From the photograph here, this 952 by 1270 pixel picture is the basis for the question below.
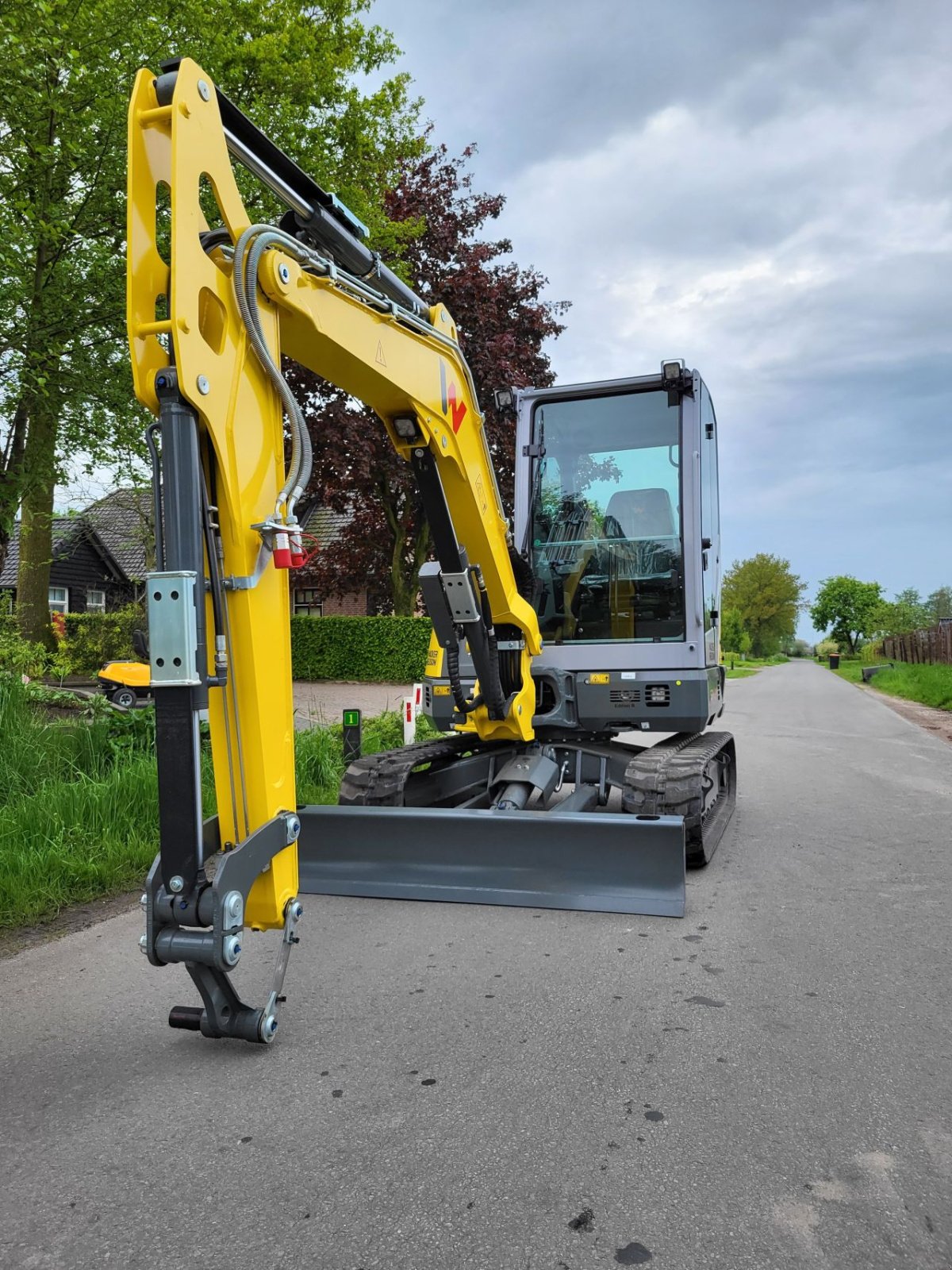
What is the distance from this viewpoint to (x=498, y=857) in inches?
192

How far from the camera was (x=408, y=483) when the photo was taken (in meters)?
21.1

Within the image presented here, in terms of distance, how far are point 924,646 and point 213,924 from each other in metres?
34.2

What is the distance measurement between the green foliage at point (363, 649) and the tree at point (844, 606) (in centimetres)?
9225

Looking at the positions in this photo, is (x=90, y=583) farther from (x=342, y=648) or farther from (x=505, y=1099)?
(x=505, y=1099)

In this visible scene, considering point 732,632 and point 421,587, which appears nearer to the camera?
point 421,587

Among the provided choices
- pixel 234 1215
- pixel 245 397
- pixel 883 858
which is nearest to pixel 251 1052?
pixel 234 1215

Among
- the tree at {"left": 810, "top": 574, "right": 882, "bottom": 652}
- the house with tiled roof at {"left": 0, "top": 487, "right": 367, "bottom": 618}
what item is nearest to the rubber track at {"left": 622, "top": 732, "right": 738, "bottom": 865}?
the house with tiled roof at {"left": 0, "top": 487, "right": 367, "bottom": 618}

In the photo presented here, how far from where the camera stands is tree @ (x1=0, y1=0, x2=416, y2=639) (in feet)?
26.8

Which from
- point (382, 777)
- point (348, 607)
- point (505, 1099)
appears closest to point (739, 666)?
point (348, 607)

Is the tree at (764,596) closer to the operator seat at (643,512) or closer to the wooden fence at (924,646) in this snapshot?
the wooden fence at (924,646)

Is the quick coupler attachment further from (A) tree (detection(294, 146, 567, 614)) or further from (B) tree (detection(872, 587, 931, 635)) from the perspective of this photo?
(B) tree (detection(872, 587, 931, 635))

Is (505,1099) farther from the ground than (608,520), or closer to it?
closer to it

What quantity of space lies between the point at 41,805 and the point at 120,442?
594 centimetres

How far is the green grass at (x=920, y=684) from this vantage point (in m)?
20.7
